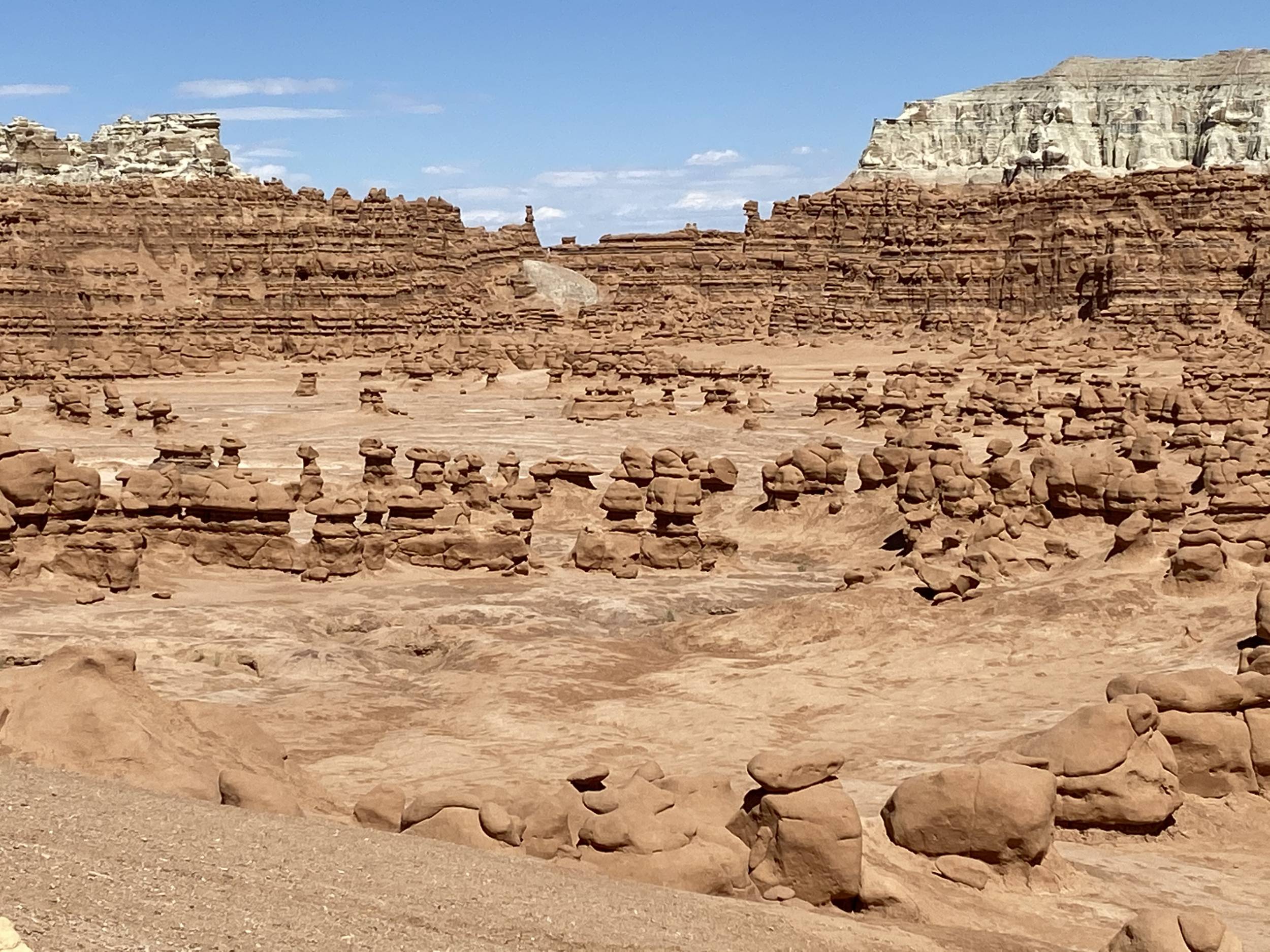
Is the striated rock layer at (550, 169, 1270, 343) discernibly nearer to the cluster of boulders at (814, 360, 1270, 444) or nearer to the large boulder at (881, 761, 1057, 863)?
the cluster of boulders at (814, 360, 1270, 444)

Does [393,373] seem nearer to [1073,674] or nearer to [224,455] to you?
[224,455]

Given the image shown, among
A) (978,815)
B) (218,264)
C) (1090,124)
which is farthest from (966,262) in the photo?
(978,815)

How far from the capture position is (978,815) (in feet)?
27.3

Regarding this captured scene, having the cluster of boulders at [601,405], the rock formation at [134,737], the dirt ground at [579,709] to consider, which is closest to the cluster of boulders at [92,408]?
the cluster of boulders at [601,405]

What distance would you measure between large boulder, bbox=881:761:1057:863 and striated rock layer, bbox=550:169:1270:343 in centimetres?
5066

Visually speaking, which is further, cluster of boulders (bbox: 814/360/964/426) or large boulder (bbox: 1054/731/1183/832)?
cluster of boulders (bbox: 814/360/964/426)

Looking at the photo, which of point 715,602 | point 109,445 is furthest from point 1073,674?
point 109,445

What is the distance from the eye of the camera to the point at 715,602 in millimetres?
19188

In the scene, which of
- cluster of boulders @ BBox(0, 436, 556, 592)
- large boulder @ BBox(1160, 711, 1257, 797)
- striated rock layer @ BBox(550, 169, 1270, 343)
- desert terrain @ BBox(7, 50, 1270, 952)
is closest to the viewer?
desert terrain @ BBox(7, 50, 1270, 952)

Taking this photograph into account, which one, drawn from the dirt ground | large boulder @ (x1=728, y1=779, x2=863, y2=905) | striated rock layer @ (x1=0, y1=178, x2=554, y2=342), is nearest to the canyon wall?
striated rock layer @ (x1=0, y1=178, x2=554, y2=342)

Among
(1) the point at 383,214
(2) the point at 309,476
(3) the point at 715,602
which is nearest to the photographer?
(3) the point at 715,602

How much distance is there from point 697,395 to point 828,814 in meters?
39.9

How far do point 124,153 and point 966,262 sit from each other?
129 feet

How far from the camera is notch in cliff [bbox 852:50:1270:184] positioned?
74312 millimetres
